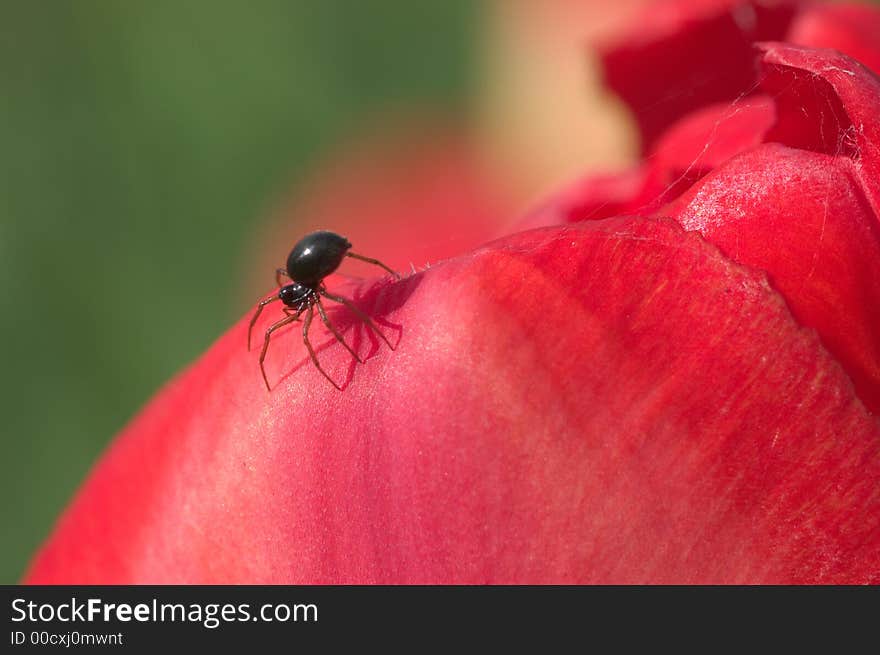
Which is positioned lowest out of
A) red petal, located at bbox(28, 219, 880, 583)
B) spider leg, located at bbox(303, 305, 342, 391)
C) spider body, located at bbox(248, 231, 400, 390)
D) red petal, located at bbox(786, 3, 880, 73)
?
red petal, located at bbox(28, 219, 880, 583)

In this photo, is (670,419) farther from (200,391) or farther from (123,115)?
(123,115)

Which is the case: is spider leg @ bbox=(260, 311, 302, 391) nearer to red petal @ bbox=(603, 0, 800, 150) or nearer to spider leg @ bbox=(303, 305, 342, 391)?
spider leg @ bbox=(303, 305, 342, 391)

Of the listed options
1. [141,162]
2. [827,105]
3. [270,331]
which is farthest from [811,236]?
[141,162]

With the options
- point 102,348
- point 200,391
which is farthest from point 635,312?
point 102,348

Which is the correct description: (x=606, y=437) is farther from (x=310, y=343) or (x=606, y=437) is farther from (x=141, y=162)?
(x=141, y=162)

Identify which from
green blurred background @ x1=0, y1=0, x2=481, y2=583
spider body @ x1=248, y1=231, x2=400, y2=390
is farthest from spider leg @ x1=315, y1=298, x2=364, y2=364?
green blurred background @ x1=0, y1=0, x2=481, y2=583
